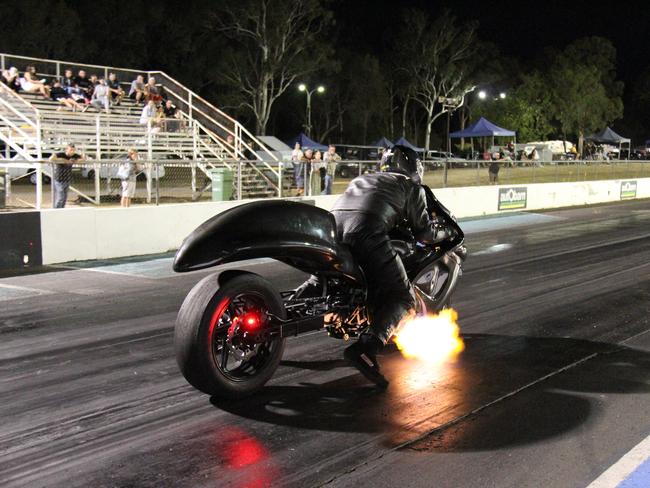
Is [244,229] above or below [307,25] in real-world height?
below

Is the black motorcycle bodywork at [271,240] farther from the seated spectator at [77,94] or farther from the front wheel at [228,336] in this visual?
the seated spectator at [77,94]

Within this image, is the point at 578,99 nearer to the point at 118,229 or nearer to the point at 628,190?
the point at 628,190

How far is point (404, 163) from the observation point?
571 cm

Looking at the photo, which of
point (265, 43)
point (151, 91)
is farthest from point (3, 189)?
point (265, 43)

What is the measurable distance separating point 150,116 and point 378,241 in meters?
17.5

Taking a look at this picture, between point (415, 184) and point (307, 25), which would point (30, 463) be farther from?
point (307, 25)

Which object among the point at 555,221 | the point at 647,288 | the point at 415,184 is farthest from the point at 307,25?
the point at 415,184

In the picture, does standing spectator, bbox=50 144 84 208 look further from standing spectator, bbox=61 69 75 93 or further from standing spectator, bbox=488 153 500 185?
standing spectator, bbox=488 153 500 185

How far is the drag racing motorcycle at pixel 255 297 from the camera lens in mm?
4566

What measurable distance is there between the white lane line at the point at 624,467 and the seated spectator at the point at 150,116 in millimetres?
18915

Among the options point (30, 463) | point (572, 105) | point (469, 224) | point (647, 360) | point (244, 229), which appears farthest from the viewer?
point (572, 105)

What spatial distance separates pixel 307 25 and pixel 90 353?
4422 cm

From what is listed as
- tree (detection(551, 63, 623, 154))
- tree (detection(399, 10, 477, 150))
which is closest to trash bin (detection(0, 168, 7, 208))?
tree (detection(399, 10, 477, 150))

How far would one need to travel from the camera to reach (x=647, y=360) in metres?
6.17
